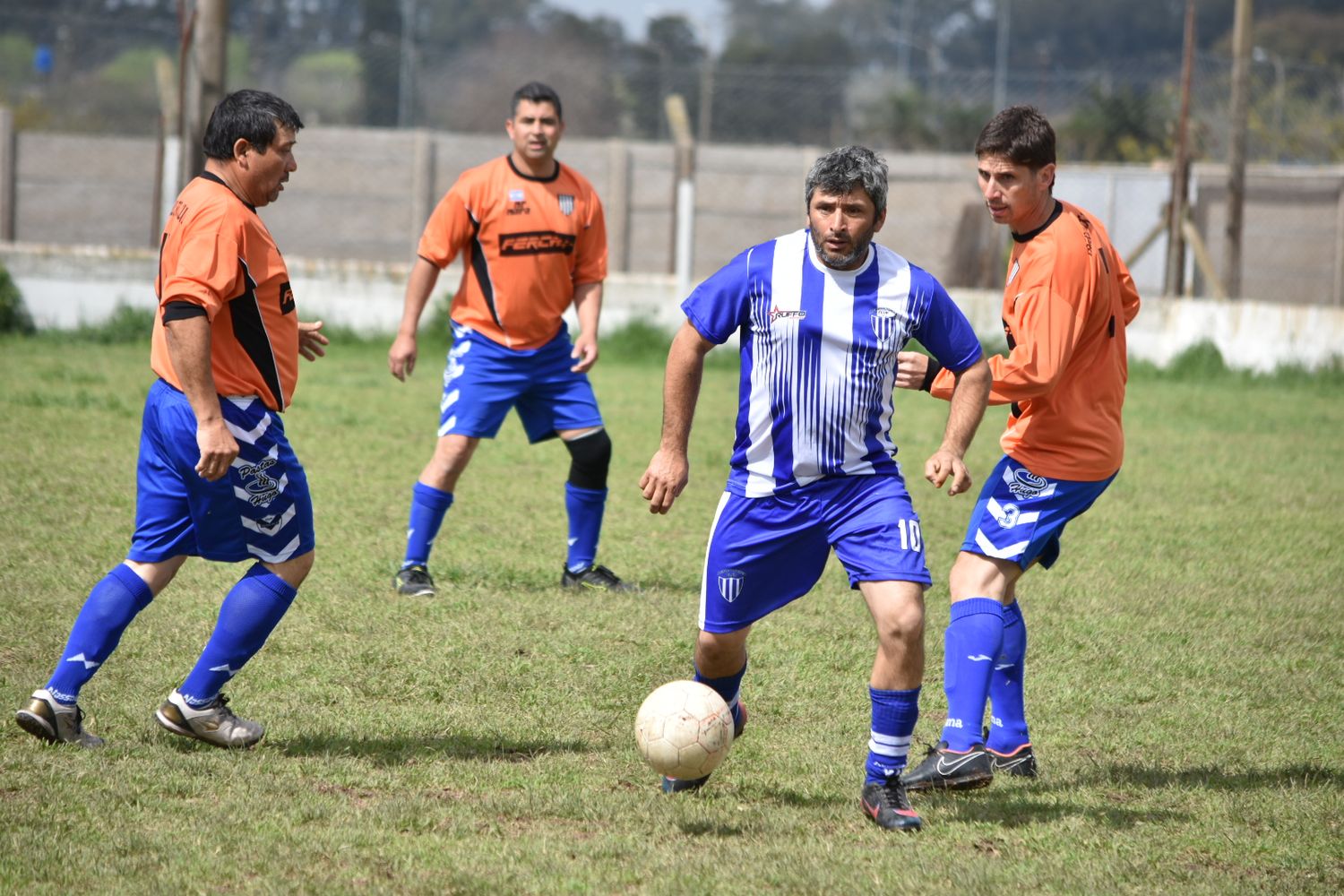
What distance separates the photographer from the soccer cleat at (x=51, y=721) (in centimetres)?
464

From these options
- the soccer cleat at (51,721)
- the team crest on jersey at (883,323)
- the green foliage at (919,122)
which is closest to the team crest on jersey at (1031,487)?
the team crest on jersey at (883,323)

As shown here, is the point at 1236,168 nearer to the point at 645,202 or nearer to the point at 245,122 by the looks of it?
the point at 645,202

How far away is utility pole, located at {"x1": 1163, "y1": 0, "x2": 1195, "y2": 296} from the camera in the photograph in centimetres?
1633

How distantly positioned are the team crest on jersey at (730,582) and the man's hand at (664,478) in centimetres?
27

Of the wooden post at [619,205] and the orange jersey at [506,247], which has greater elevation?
the wooden post at [619,205]

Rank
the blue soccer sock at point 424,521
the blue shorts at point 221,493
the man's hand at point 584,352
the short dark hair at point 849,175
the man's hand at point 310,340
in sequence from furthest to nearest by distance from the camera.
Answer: the man's hand at point 584,352, the blue soccer sock at point 424,521, the man's hand at point 310,340, the blue shorts at point 221,493, the short dark hair at point 849,175

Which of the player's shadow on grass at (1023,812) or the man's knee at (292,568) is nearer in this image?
the player's shadow on grass at (1023,812)

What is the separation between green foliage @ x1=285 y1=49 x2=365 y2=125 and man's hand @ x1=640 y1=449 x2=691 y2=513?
23.2 metres

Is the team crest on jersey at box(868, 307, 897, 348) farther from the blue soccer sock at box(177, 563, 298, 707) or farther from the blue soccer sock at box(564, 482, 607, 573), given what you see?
the blue soccer sock at box(564, 482, 607, 573)

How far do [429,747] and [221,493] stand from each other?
3.58ft

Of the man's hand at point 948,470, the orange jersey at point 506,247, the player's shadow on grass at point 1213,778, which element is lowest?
the player's shadow on grass at point 1213,778

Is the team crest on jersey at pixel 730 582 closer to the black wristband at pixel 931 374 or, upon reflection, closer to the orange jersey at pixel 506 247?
the black wristband at pixel 931 374

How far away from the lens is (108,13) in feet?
139

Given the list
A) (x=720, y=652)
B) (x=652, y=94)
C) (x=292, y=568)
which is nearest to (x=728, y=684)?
(x=720, y=652)
